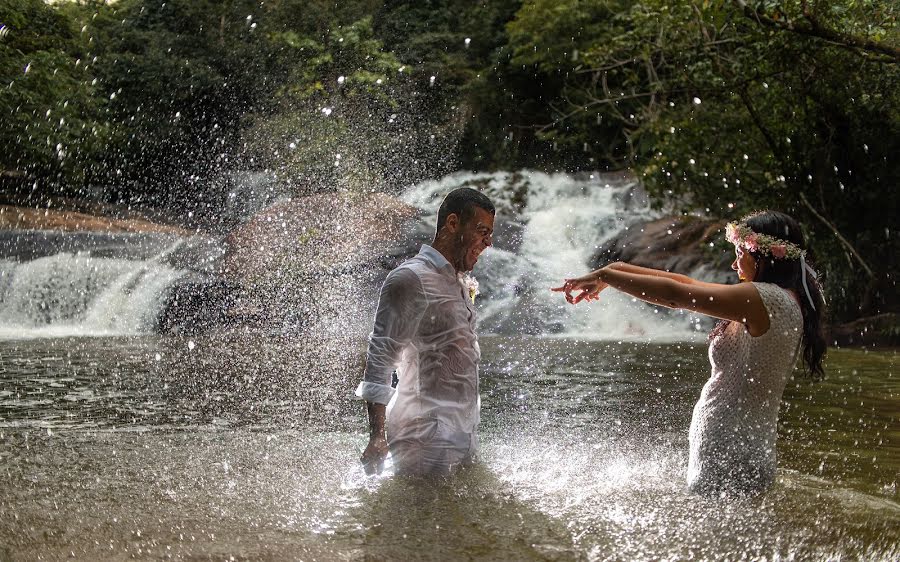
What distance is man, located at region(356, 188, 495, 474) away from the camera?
142 inches

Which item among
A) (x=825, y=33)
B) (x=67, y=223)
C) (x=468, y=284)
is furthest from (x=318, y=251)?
(x=468, y=284)

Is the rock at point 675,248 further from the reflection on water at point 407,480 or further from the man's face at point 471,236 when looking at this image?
the man's face at point 471,236

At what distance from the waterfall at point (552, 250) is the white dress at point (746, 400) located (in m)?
10.3

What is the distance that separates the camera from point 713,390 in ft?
12.5

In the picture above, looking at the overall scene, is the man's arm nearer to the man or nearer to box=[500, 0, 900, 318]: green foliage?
the man

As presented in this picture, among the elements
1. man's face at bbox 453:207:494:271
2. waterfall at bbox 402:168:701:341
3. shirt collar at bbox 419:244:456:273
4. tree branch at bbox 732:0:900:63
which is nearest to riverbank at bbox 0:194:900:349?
waterfall at bbox 402:168:701:341

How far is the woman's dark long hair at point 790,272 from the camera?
374 cm

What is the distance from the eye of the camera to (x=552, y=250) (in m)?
18.3

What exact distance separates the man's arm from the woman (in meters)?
0.65

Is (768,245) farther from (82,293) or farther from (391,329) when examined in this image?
(82,293)

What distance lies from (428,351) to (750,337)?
50.4 inches

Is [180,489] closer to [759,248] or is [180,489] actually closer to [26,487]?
[26,487]

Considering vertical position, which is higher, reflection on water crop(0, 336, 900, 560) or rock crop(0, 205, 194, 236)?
rock crop(0, 205, 194, 236)

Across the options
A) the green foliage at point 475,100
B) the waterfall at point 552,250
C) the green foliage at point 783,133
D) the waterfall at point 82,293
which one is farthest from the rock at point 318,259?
the green foliage at point 783,133
